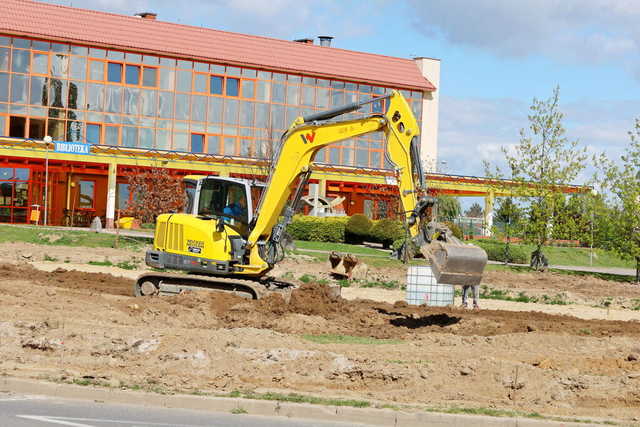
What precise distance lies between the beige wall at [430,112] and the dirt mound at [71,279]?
143ft

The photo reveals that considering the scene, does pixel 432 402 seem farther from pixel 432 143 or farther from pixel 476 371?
pixel 432 143

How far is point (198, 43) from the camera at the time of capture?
60.2 meters

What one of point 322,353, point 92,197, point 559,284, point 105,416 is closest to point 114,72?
point 92,197

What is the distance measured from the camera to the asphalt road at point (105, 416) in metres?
10.4

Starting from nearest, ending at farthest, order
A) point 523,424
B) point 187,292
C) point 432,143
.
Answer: point 523,424 < point 187,292 < point 432,143

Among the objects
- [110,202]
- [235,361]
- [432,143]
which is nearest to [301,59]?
[432,143]

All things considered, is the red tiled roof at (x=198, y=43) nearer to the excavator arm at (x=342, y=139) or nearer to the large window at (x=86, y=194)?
the large window at (x=86, y=194)

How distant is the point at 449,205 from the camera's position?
6009 cm

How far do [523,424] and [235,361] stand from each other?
421 cm

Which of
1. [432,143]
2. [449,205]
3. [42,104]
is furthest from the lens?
[432,143]

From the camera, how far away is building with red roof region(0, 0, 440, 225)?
55094 mm

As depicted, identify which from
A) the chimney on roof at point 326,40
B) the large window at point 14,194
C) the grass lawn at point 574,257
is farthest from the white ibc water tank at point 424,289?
the chimney on roof at point 326,40

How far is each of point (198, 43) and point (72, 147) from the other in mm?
11480

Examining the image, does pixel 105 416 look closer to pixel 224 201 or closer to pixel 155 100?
pixel 224 201
